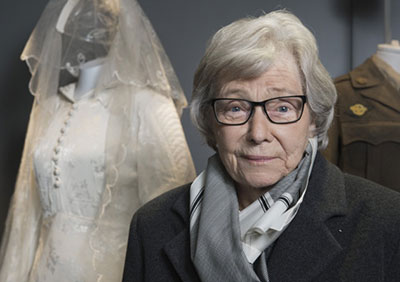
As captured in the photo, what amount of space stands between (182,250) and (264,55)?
46 cm

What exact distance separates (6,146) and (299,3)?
53.1 inches

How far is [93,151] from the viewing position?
1.83m

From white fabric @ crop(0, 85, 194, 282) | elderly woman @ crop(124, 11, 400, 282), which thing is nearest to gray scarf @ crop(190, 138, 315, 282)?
elderly woman @ crop(124, 11, 400, 282)

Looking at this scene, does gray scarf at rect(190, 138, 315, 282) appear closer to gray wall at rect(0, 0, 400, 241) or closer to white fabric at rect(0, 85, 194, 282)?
white fabric at rect(0, 85, 194, 282)

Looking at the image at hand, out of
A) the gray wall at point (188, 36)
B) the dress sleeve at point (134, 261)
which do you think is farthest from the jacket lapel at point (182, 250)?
the gray wall at point (188, 36)

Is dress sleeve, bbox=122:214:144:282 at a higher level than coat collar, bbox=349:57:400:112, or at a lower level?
lower

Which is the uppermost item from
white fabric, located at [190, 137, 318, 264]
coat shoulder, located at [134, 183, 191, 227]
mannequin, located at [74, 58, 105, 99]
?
mannequin, located at [74, 58, 105, 99]

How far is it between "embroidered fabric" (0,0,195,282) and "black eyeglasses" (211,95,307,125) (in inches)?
21.4

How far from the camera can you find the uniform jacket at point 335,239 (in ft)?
3.81

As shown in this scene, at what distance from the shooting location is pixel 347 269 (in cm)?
116

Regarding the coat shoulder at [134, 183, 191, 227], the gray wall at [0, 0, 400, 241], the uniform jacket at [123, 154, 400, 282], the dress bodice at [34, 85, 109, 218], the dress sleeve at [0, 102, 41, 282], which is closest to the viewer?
the uniform jacket at [123, 154, 400, 282]

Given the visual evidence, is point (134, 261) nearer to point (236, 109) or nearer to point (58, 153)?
point (236, 109)

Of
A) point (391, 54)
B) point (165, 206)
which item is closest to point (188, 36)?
point (391, 54)

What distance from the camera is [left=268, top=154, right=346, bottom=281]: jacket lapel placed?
117 cm
